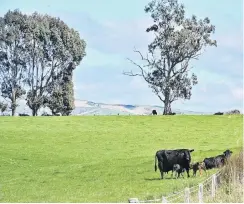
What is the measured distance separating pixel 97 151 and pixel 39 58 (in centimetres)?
2559

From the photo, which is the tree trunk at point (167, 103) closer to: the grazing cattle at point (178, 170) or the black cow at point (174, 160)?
the black cow at point (174, 160)

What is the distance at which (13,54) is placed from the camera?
5466 centimetres

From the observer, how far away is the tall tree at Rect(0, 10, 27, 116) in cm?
5378

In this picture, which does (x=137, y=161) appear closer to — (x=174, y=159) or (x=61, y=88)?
(x=174, y=159)

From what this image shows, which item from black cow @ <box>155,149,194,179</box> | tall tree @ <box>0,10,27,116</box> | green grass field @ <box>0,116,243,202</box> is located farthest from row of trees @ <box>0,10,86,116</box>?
black cow @ <box>155,149,194,179</box>

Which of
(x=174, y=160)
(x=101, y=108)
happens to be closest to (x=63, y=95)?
(x=101, y=108)

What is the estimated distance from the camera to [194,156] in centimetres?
2545

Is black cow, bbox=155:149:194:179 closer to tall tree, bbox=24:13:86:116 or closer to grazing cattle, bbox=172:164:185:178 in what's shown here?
grazing cattle, bbox=172:164:185:178

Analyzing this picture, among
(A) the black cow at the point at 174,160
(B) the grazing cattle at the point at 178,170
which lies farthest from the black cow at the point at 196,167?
(B) the grazing cattle at the point at 178,170

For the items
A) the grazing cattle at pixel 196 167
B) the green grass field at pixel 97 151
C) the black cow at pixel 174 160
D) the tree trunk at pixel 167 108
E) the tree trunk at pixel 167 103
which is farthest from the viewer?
the tree trunk at pixel 167 103

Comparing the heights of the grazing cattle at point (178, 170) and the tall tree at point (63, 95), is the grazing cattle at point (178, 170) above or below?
below

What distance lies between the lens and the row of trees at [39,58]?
54.1 m

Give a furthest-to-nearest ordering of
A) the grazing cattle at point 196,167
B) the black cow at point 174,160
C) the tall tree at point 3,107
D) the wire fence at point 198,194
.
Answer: the tall tree at point 3,107, the black cow at point 174,160, the grazing cattle at point 196,167, the wire fence at point 198,194

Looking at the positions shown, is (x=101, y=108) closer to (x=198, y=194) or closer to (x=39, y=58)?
(x=39, y=58)
